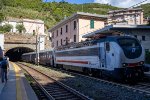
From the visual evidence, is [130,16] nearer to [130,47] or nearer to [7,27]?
[7,27]

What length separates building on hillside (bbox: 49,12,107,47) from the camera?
4761 cm

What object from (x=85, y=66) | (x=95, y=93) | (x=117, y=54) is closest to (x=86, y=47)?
(x=85, y=66)

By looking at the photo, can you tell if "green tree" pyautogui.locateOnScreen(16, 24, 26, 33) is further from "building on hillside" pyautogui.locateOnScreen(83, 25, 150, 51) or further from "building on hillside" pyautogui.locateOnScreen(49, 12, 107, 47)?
"building on hillside" pyautogui.locateOnScreen(83, 25, 150, 51)

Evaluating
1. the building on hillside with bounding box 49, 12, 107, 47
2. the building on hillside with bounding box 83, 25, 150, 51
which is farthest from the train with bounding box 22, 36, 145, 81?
the building on hillside with bounding box 49, 12, 107, 47

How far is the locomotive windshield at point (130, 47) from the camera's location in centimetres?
1770

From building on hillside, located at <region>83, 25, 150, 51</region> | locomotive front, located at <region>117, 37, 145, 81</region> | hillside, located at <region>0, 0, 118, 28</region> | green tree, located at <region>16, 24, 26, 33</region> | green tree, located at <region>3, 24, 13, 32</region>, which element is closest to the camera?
locomotive front, located at <region>117, 37, 145, 81</region>

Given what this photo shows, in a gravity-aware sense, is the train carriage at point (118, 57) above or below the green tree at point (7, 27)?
below

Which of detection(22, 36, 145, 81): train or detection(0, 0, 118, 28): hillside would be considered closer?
detection(22, 36, 145, 81): train

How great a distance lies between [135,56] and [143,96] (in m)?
4.89

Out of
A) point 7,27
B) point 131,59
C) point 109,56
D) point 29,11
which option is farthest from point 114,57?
point 29,11

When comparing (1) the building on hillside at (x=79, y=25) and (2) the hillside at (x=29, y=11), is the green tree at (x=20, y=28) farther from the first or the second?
(1) the building on hillside at (x=79, y=25)

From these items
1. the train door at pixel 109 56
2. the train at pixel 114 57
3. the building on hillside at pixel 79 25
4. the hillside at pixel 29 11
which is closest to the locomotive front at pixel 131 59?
the train at pixel 114 57

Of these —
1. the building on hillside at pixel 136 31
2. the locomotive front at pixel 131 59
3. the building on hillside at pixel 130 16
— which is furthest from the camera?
the building on hillside at pixel 130 16

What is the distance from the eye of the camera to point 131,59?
17625mm
